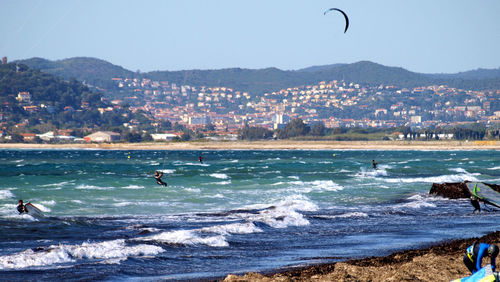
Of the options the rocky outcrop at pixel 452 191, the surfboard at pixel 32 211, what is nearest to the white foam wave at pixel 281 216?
the rocky outcrop at pixel 452 191

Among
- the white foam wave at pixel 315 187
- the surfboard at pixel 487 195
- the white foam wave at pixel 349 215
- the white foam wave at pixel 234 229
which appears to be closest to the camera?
the white foam wave at pixel 234 229

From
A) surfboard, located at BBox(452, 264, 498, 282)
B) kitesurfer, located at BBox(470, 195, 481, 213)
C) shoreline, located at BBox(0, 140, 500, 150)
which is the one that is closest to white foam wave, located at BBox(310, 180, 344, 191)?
kitesurfer, located at BBox(470, 195, 481, 213)

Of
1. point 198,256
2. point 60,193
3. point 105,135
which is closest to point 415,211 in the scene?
point 198,256

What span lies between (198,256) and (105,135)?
544 ft

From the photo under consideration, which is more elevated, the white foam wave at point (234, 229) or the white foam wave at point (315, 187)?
the white foam wave at point (234, 229)

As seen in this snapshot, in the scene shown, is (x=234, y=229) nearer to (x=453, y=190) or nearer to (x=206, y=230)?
(x=206, y=230)

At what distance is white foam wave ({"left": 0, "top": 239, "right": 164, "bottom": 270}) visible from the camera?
13.3 meters

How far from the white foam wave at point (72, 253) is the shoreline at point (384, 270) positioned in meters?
3.79

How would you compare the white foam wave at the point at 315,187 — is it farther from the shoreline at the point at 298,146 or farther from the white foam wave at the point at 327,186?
the shoreline at the point at 298,146

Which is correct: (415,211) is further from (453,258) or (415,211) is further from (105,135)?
(105,135)

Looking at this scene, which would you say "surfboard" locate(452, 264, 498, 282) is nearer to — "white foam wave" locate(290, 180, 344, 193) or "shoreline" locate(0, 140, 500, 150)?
"white foam wave" locate(290, 180, 344, 193)

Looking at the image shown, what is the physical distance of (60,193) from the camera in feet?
103

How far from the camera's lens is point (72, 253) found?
46.8 feet

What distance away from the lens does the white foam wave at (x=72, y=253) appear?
1332cm
